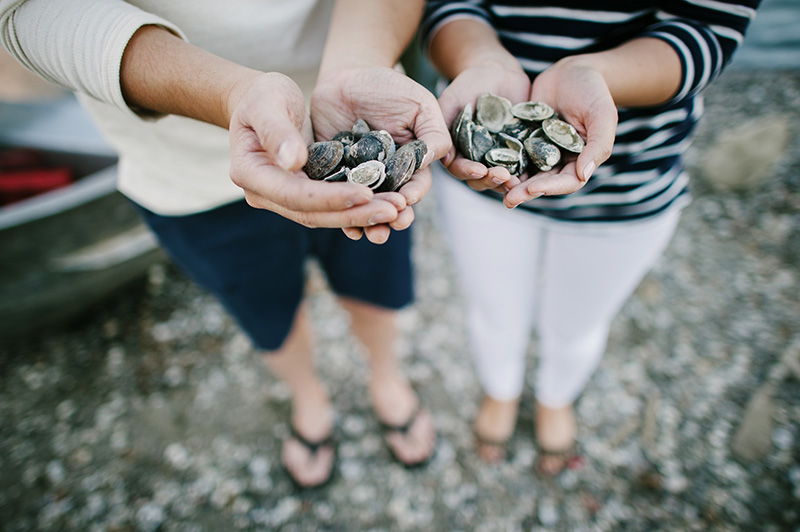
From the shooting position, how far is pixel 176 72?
0.98 m

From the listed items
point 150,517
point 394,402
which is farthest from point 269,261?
point 150,517

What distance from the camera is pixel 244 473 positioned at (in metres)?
2.19

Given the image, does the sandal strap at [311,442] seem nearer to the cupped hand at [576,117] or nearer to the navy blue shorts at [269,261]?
the navy blue shorts at [269,261]

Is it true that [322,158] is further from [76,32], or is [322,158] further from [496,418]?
[496,418]

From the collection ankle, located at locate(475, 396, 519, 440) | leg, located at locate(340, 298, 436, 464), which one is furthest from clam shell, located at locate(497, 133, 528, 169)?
ankle, located at locate(475, 396, 519, 440)

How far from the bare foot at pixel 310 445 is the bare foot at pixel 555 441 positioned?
104 cm

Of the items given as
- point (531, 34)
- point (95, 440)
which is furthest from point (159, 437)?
point (531, 34)

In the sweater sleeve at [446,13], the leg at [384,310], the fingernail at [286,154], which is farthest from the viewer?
the leg at [384,310]

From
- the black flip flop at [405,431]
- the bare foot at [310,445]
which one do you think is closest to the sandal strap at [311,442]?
the bare foot at [310,445]

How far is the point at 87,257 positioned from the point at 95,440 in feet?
3.28

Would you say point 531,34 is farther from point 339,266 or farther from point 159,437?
point 159,437

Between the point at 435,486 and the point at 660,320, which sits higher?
the point at 660,320

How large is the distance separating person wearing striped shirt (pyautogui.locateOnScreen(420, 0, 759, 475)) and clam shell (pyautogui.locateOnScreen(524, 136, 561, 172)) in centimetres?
5

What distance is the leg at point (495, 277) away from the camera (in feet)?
4.79
